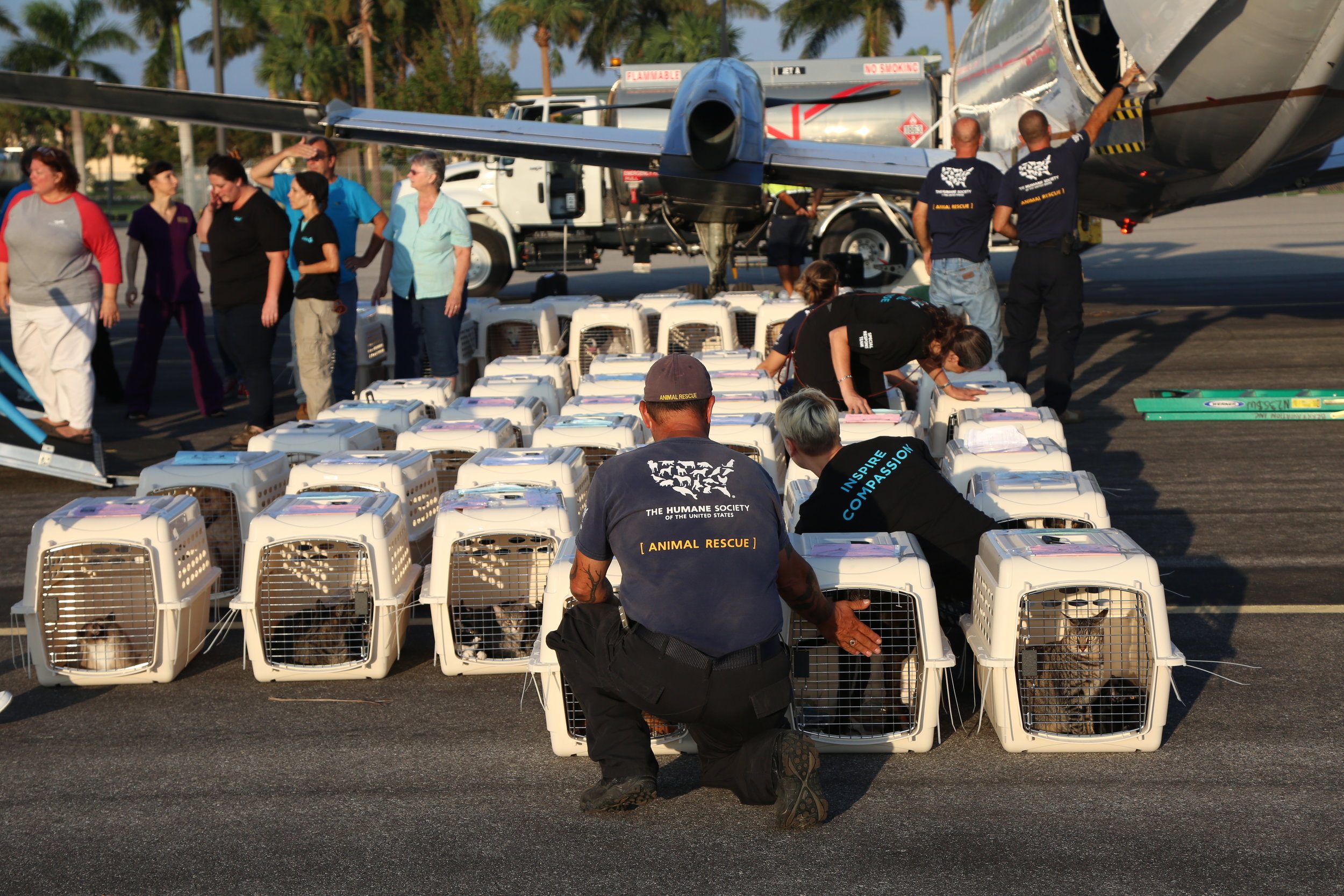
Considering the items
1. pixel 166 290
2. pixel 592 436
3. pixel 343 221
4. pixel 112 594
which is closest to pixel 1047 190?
pixel 592 436

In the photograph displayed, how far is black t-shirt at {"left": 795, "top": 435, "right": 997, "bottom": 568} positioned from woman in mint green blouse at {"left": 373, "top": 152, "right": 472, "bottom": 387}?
5225 millimetres

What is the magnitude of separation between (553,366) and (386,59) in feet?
175

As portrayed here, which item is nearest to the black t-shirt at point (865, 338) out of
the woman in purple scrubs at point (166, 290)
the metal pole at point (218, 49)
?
the woman in purple scrubs at point (166, 290)

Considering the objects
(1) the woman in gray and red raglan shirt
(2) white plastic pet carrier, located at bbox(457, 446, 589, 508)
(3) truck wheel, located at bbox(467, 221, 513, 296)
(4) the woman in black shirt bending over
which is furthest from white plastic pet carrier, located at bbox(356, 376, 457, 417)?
(3) truck wheel, located at bbox(467, 221, 513, 296)

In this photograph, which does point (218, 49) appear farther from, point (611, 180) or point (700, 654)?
point (700, 654)

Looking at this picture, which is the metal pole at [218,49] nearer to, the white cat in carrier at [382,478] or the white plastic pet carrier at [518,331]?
the white plastic pet carrier at [518,331]

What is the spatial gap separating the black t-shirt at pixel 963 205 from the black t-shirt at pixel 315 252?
484cm

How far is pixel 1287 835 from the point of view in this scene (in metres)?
3.81

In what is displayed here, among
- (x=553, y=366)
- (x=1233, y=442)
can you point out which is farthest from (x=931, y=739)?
(x=1233, y=442)

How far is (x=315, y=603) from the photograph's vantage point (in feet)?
18.4

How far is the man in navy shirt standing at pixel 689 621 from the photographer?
3.99 metres

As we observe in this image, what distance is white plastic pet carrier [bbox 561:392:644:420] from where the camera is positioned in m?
7.86

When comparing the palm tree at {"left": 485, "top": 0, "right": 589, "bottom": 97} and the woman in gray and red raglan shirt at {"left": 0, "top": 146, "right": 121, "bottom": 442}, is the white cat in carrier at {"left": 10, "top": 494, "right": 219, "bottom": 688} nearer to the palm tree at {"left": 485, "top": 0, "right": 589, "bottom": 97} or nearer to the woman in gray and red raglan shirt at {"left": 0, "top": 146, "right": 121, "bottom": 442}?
the woman in gray and red raglan shirt at {"left": 0, "top": 146, "right": 121, "bottom": 442}

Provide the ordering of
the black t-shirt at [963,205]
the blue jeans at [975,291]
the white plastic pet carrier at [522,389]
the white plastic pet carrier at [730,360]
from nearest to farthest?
the white plastic pet carrier at [522,389], the white plastic pet carrier at [730,360], the black t-shirt at [963,205], the blue jeans at [975,291]
